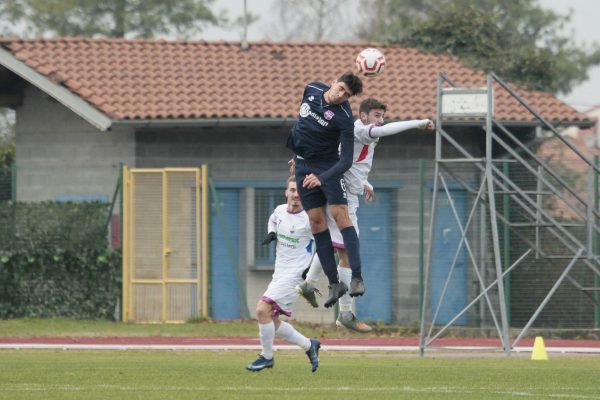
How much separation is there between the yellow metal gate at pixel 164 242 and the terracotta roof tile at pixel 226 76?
1.83 m

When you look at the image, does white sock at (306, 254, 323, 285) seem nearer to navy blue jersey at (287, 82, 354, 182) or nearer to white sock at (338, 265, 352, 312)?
white sock at (338, 265, 352, 312)

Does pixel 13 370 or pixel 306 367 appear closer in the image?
pixel 13 370

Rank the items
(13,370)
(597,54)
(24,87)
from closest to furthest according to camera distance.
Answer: (13,370), (24,87), (597,54)

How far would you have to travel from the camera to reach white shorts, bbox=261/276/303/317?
51.1ft

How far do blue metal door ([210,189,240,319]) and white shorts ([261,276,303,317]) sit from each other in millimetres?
10161

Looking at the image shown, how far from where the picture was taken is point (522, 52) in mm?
35281

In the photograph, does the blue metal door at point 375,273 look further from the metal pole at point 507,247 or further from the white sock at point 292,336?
the white sock at point 292,336

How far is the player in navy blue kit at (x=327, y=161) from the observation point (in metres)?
14.0

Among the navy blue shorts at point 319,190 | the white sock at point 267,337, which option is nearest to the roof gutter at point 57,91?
the white sock at point 267,337

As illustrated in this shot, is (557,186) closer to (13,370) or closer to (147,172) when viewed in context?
(147,172)

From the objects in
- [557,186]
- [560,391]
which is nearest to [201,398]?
[560,391]

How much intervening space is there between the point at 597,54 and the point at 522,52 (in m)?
31.9

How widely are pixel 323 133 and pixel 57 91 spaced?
14692 millimetres

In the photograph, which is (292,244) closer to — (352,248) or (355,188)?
(355,188)
